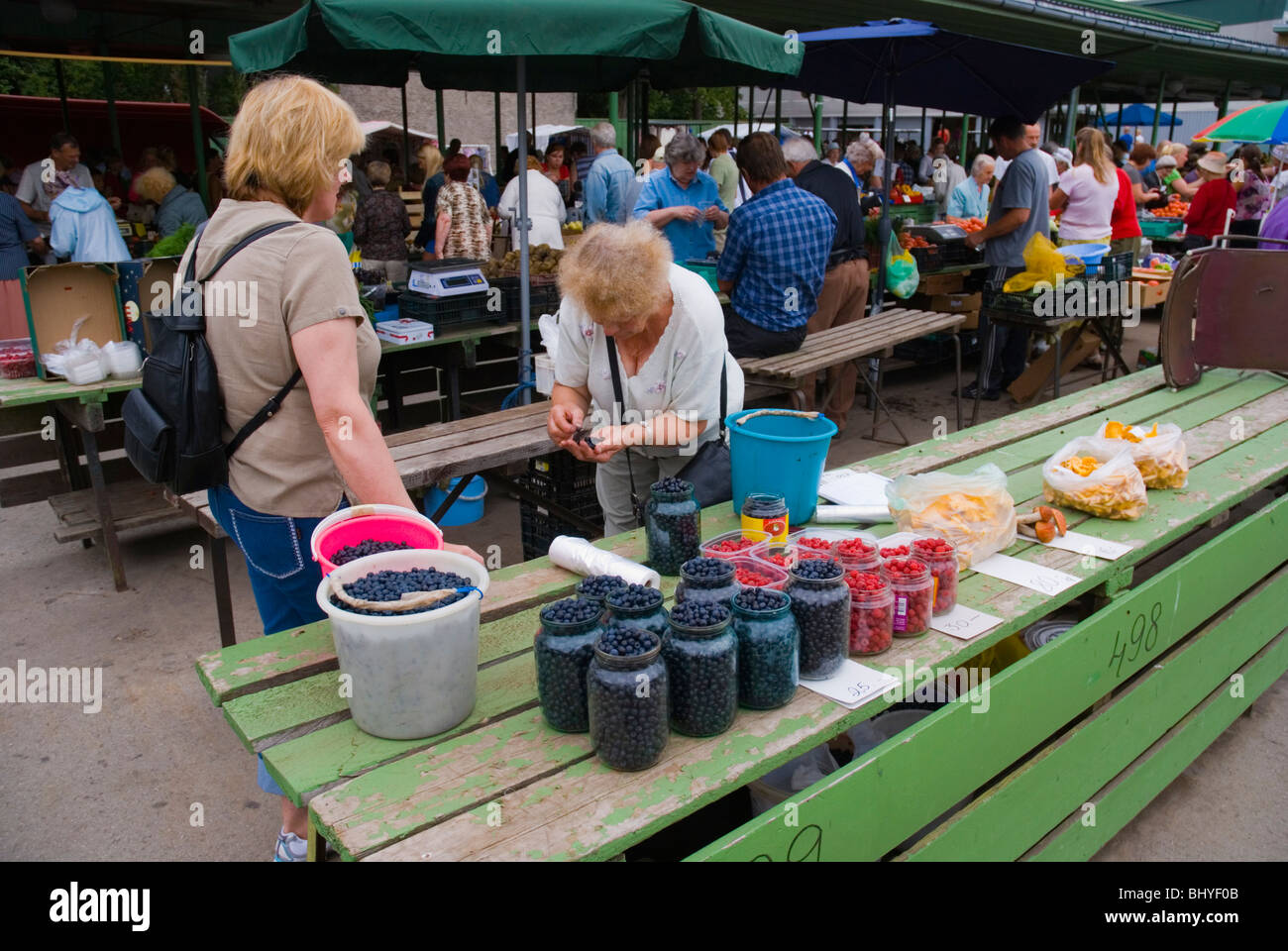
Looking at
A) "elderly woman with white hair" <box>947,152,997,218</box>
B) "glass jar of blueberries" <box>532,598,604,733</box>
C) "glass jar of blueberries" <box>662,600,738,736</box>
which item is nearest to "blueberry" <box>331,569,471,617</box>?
"glass jar of blueberries" <box>532,598,604,733</box>

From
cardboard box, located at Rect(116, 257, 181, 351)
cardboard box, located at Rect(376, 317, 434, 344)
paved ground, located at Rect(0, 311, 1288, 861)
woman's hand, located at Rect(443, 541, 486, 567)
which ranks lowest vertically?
paved ground, located at Rect(0, 311, 1288, 861)

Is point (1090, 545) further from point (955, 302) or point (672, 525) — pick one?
point (955, 302)

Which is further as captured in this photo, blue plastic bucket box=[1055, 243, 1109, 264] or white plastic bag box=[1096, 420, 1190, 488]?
blue plastic bucket box=[1055, 243, 1109, 264]

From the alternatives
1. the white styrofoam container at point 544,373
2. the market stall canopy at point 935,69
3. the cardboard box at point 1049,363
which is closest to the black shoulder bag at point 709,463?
the white styrofoam container at point 544,373

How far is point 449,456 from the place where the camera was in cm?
390

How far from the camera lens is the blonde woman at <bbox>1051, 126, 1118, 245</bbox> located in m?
7.60

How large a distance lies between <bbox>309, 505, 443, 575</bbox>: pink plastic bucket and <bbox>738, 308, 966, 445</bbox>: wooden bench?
356cm

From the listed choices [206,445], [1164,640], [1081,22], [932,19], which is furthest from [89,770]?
[1081,22]

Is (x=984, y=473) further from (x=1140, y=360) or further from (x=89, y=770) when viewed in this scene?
(x=1140, y=360)

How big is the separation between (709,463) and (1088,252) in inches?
211

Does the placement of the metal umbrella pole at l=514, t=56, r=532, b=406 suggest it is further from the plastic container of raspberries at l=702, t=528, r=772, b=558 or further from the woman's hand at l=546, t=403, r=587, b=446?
the plastic container of raspberries at l=702, t=528, r=772, b=558

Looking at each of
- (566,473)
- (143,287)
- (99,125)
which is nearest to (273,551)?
(566,473)

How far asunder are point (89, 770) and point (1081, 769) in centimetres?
320

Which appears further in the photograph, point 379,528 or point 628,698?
point 379,528
